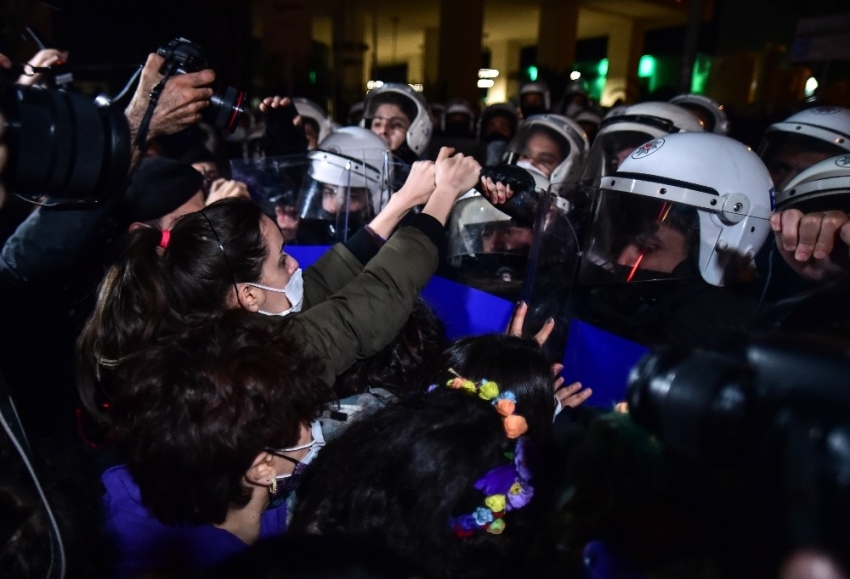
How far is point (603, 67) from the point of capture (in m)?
21.7

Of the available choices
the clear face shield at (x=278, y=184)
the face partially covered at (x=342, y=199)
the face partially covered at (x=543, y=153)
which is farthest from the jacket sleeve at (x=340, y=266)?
the face partially covered at (x=543, y=153)

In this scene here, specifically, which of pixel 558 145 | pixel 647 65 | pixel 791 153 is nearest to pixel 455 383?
pixel 791 153

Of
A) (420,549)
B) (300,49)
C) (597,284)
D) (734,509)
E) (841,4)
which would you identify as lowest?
(420,549)

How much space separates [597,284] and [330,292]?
2.72 feet

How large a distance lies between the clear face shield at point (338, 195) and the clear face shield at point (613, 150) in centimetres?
115

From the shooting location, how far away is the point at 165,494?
3.47 ft

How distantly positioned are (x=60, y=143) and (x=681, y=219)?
5.50ft

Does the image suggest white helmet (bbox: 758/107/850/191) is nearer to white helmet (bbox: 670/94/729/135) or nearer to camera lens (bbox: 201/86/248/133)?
white helmet (bbox: 670/94/729/135)

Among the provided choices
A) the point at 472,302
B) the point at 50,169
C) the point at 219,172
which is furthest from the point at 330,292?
the point at 219,172

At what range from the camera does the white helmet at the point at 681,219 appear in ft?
5.91

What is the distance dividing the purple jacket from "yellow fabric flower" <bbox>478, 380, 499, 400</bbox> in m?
0.50

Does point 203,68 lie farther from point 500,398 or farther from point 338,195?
point 500,398

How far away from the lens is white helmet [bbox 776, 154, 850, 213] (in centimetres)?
171

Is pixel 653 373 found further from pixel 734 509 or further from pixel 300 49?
pixel 300 49
